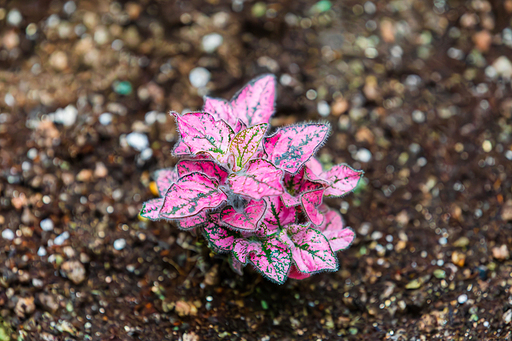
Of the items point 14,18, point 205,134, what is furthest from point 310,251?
point 14,18

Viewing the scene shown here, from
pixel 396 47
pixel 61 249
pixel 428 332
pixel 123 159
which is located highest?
pixel 396 47

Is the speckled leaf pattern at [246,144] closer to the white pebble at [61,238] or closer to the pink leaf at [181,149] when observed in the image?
the pink leaf at [181,149]

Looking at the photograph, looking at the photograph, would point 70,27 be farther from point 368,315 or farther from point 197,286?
point 368,315

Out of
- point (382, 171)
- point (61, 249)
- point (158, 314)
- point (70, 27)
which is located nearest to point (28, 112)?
point (70, 27)

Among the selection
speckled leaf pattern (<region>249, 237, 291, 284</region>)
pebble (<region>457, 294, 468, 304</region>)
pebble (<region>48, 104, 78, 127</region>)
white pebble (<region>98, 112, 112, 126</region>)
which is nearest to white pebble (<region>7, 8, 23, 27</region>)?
pebble (<region>48, 104, 78, 127</region>)

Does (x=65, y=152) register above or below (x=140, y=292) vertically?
above

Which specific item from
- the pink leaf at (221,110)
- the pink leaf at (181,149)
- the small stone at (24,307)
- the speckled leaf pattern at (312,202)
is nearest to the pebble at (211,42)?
the pink leaf at (221,110)

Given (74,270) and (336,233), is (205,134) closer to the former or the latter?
(336,233)
